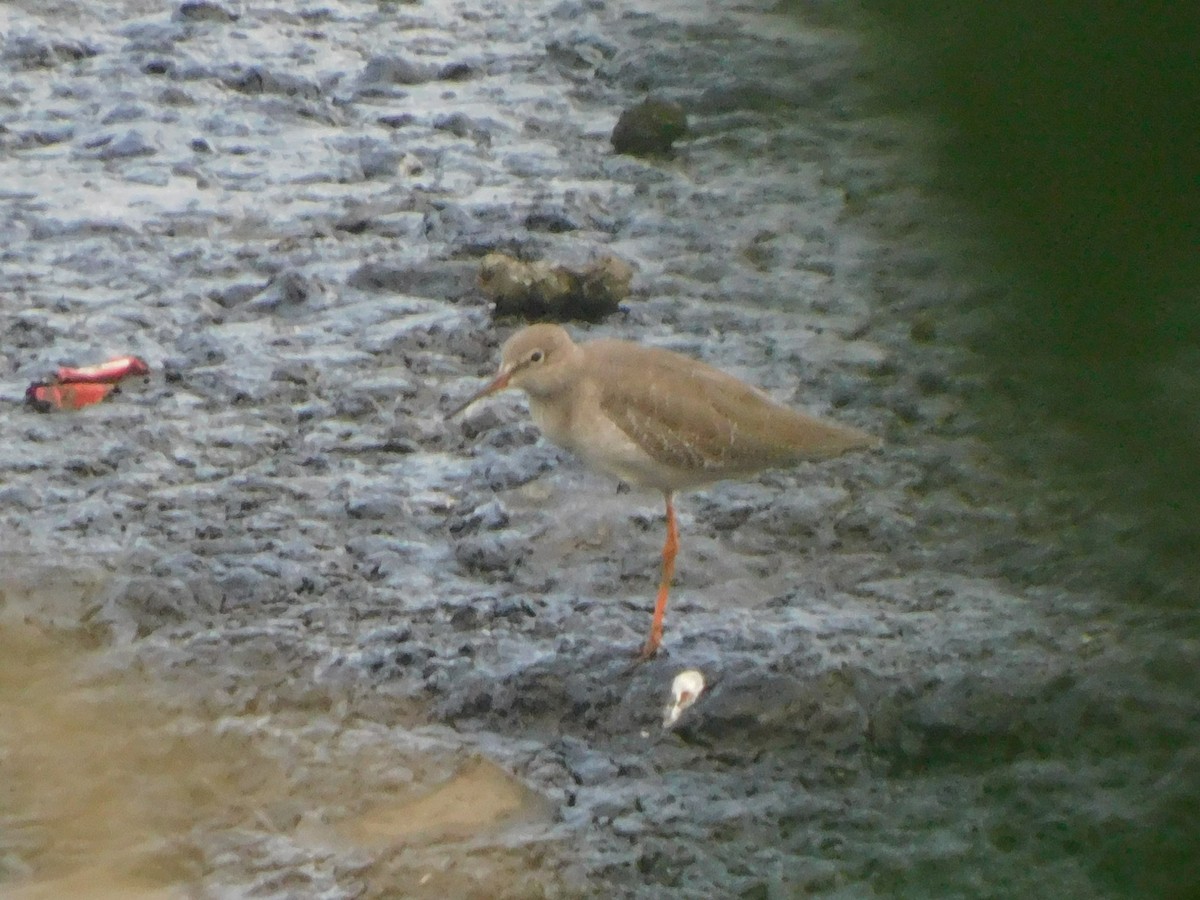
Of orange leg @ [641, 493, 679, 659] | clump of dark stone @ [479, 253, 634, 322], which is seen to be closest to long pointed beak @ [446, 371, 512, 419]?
orange leg @ [641, 493, 679, 659]

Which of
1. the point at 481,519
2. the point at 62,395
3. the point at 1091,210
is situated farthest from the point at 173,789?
the point at 1091,210

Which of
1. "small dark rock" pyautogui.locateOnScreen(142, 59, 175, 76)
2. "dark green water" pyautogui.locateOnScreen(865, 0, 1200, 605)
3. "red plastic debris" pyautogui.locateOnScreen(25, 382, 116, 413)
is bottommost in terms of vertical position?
"red plastic debris" pyautogui.locateOnScreen(25, 382, 116, 413)

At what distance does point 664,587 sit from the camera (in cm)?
461

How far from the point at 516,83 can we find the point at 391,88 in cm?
68

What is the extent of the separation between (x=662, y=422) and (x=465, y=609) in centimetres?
76

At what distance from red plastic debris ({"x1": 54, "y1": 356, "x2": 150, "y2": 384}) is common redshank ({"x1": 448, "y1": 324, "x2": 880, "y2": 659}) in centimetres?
194

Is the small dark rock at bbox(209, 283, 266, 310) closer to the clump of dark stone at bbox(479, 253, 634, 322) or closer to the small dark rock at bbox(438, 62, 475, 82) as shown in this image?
the clump of dark stone at bbox(479, 253, 634, 322)

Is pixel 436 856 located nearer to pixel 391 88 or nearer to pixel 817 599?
pixel 817 599

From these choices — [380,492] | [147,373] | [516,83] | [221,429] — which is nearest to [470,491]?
[380,492]

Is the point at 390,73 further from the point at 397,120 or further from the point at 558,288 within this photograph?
the point at 558,288

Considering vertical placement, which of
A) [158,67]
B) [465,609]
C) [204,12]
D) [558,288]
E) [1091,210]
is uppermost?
[1091,210]

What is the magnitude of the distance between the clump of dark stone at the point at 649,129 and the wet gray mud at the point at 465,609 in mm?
132

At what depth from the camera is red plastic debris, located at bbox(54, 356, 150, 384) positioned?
20.1ft

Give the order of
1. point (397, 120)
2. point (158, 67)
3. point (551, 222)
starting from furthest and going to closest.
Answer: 1. point (158, 67)
2. point (397, 120)
3. point (551, 222)
